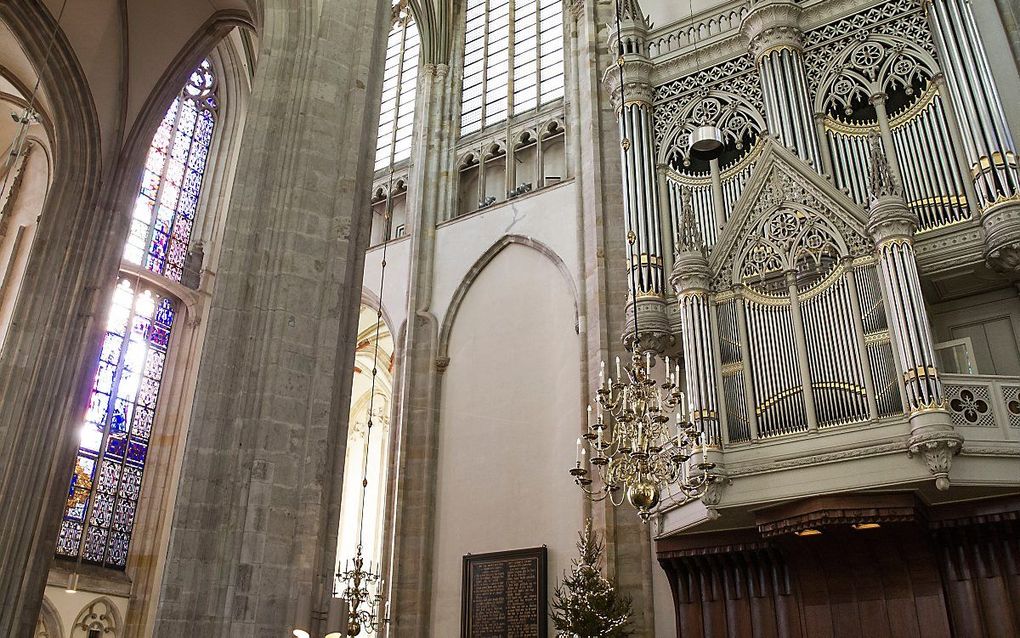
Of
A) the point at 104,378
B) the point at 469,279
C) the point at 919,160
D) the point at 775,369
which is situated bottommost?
the point at 775,369

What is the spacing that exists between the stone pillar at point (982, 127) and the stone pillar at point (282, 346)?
6.65 m

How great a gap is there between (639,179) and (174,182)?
10314mm

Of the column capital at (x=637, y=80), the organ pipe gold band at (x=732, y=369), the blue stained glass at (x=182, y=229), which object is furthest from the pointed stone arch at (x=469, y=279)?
the blue stained glass at (x=182, y=229)

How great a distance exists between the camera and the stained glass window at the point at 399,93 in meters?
17.6

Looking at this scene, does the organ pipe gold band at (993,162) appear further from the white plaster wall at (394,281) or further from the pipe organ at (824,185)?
the white plaster wall at (394,281)

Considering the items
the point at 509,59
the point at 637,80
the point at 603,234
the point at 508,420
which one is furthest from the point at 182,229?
the point at 637,80

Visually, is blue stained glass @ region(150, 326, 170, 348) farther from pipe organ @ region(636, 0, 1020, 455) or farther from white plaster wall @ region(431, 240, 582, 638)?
pipe organ @ region(636, 0, 1020, 455)

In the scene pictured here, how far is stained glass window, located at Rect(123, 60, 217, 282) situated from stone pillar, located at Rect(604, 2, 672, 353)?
911 cm

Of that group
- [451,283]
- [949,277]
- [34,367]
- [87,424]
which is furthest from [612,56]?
[87,424]

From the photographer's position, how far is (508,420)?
44.2ft

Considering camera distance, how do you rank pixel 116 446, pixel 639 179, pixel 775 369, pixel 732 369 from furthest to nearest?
pixel 116 446 < pixel 639 179 < pixel 732 369 < pixel 775 369

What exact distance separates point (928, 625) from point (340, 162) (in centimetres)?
743

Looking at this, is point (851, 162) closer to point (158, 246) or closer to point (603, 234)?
point (603, 234)

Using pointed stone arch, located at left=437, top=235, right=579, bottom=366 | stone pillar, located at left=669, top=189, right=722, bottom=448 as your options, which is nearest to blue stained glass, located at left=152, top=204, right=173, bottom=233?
pointed stone arch, located at left=437, top=235, right=579, bottom=366
